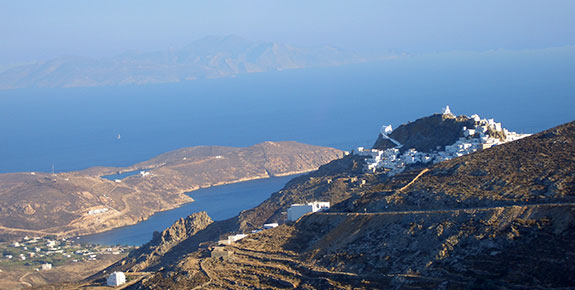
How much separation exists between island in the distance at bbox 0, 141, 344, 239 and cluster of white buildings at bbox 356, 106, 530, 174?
1974 inches

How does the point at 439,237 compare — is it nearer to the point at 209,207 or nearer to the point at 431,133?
the point at 431,133

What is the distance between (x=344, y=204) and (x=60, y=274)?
4070cm

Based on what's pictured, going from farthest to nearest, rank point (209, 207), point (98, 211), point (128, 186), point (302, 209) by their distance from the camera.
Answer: point (128, 186)
point (98, 211)
point (209, 207)
point (302, 209)

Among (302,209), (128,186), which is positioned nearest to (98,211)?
(128,186)

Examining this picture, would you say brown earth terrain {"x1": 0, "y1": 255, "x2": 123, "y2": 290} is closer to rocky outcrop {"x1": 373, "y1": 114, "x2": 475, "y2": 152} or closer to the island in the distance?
the island in the distance

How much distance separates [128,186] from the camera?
404 feet

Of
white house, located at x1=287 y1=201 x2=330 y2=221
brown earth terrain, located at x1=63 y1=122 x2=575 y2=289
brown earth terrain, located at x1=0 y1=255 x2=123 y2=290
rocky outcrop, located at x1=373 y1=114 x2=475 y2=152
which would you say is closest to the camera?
brown earth terrain, located at x1=63 y1=122 x2=575 y2=289

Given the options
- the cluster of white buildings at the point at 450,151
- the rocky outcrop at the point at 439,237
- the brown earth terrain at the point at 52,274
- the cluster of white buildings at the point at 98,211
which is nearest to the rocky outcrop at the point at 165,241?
the brown earth terrain at the point at 52,274

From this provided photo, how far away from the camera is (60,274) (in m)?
74.5

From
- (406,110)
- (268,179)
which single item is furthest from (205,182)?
(406,110)

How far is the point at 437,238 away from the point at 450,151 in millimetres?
31773

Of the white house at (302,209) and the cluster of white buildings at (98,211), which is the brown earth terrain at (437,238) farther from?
the cluster of white buildings at (98,211)

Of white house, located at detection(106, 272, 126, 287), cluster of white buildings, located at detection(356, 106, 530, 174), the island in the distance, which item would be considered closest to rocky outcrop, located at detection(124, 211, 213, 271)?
cluster of white buildings, located at detection(356, 106, 530, 174)

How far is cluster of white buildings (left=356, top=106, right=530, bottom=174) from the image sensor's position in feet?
204
